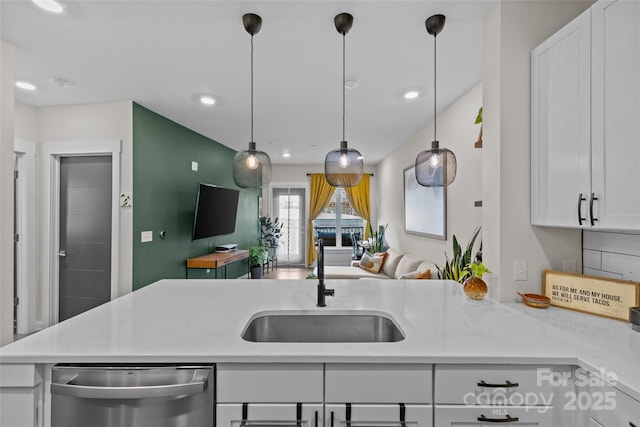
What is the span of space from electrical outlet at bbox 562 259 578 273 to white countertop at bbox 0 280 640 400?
0.27 meters

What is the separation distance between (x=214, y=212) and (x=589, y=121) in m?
4.45

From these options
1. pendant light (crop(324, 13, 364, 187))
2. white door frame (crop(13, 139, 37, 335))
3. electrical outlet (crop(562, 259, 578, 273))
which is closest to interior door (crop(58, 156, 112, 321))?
white door frame (crop(13, 139, 37, 335))

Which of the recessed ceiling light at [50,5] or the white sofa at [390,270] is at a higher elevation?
the recessed ceiling light at [50,5]

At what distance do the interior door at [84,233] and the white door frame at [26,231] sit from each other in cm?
23

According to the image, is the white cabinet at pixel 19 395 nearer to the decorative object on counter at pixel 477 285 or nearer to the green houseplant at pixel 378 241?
the decorative object on counter at pixel 477 285

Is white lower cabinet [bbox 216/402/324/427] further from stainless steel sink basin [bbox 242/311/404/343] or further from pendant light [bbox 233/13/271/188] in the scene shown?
pendant light [bbox 233/13/271/188]

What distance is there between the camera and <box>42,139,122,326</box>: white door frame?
129 inches

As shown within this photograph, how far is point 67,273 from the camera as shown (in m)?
3.48

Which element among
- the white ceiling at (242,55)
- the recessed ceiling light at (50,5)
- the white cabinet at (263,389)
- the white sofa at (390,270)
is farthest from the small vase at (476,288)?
the recessed ceiling light at (50,5)

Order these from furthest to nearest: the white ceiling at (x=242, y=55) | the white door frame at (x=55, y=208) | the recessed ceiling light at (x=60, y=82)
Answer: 1. the white door frame at (x=55, y=208)
2. the recessed ceiling light at (x=60, y=82)
3. the white ceiling at (x=242, y=55)

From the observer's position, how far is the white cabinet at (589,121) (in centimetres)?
116

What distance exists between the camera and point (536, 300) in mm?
1556

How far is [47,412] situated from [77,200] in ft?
10.2

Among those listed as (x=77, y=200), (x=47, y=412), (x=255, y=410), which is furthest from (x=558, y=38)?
(x=77, y=200)
